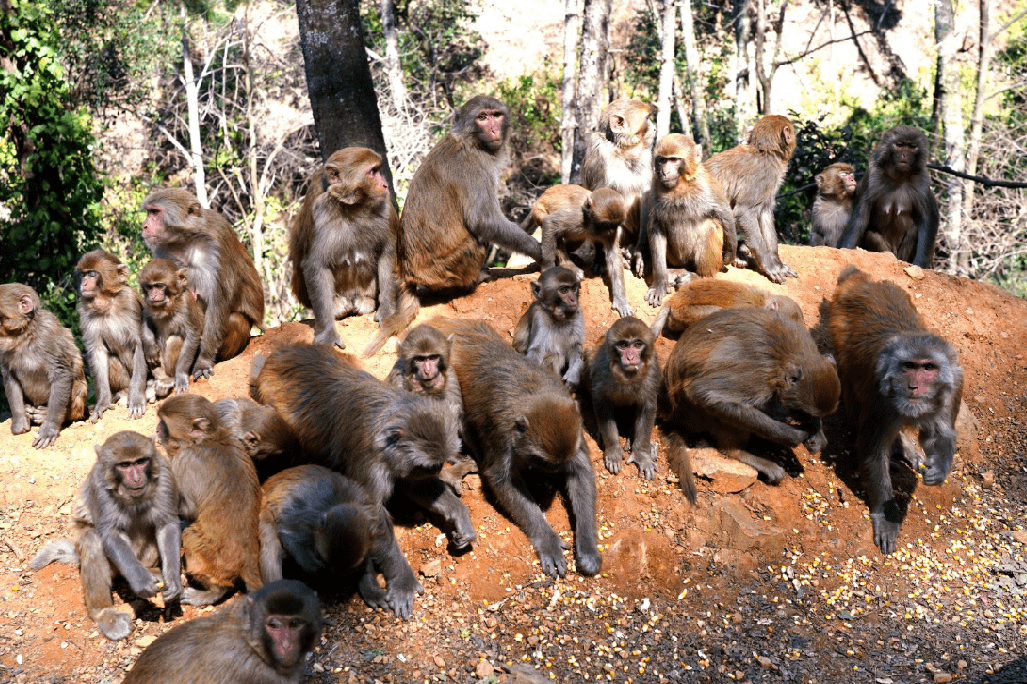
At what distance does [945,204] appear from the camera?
16.1 m

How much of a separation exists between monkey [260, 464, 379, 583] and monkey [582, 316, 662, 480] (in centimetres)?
200

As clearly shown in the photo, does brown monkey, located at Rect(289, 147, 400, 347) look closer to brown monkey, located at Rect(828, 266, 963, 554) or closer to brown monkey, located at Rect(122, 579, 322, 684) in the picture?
brown monkey, located at Rect(122, 579, 322, 684)

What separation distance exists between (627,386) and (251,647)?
3168 mm

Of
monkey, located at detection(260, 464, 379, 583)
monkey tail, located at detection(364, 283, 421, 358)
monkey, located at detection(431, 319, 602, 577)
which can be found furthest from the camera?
monkey tail, located at detection(364, 283, 421, 358)

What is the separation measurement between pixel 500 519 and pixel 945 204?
1356 centimetres

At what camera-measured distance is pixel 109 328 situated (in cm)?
634

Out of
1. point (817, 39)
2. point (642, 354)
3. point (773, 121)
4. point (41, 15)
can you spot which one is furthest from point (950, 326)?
point (817, 39)

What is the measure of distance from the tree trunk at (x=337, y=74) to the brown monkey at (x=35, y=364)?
10.3 ft

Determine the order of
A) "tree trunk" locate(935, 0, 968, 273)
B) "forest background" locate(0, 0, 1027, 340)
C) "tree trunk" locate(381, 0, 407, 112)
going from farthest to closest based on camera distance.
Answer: "tree trunk" locate(381, 0, 407, 112) < "tree trunk" locate(935, 0, 968, 273) < "forest background" locate(0, 0, 1027, 340)

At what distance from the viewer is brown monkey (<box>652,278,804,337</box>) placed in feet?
23.9

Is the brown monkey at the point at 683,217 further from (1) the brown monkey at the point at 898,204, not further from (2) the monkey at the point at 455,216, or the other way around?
(1) the brown monkey at the point at 898,204

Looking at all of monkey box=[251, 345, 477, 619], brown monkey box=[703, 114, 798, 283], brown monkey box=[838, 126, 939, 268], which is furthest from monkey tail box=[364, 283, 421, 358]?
brown monkey box=[838, 126, 939, 268]

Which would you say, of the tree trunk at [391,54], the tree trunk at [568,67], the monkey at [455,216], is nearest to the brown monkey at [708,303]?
the monkey at [455,216]

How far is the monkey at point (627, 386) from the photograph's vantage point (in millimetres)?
5997
